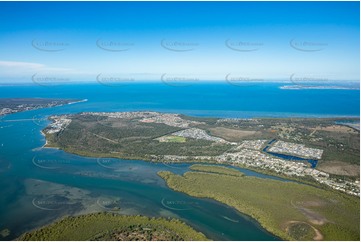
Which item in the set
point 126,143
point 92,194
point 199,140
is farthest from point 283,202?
point 126,143

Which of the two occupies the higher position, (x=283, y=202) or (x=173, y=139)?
(x=173, y=139)

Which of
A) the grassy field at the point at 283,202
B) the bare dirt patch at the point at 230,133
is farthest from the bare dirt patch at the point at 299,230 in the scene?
the bare dirt patch at the point at 230,133

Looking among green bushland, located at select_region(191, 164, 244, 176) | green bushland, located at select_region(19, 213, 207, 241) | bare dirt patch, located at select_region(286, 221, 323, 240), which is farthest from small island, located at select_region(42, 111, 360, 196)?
green bushland, located at select_region(19, 213, 207, 241)

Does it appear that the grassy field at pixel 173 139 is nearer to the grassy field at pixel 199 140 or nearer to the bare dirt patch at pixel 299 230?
the grassy field at pixel 199 140

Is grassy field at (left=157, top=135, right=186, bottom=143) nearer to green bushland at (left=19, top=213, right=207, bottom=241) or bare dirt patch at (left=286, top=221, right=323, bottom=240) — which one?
green bushland at (left=19, top=213, right=207, bottom=241)

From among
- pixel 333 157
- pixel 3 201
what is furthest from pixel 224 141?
pixel 3 201

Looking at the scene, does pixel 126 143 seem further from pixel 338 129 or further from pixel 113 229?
pixel 338 129

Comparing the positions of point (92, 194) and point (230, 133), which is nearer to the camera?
point (92, 194)
